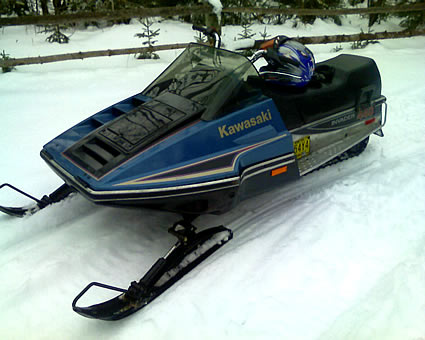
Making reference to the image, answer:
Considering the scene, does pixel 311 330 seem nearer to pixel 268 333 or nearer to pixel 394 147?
pixel 268 333

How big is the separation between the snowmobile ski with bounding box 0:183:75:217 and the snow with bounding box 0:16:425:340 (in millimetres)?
56

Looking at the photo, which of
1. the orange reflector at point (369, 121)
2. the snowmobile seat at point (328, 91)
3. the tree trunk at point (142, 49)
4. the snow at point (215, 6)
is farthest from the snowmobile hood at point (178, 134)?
the tree trunk at point (142, 49)

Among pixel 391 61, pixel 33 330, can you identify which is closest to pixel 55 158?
pixel 33 330

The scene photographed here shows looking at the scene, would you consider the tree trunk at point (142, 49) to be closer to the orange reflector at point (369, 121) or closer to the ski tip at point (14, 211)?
the orange reflector at point (369, 121)

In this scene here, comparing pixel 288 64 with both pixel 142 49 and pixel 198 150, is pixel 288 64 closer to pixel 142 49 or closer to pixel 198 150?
pixel 198 150

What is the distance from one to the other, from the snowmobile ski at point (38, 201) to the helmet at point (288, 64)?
5.98 ft

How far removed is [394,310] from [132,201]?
5.08 feet

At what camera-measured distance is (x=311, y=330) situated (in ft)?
6.21

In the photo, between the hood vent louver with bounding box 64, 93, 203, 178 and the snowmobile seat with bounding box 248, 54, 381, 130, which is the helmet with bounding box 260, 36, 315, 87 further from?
the hood vent louver with bounding box 64, 93, 203, 178

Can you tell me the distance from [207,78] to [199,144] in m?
0.63

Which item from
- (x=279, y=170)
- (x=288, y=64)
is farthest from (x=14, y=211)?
(x=288, y=64)

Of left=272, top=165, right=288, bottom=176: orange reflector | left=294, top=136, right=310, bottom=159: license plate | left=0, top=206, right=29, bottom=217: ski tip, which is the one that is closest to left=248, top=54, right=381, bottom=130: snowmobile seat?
left=294, top=136, right=310, bottom=159: license plate

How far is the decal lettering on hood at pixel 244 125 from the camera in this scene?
2.36 metres

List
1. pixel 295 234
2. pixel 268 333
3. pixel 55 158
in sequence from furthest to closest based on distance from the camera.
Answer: pixel 295 234 → pixel 55 158 → pixel 268 333
